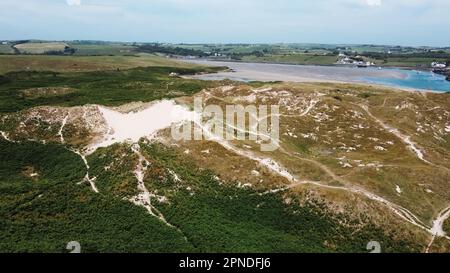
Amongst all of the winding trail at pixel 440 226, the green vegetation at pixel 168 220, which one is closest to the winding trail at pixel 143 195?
the green vegetation at pixel 168 220

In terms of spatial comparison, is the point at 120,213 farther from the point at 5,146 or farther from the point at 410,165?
the point at 410,165

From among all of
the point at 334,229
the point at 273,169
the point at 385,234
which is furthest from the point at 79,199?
the point at 385,234

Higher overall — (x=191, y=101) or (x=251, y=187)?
(x=191, y=101)

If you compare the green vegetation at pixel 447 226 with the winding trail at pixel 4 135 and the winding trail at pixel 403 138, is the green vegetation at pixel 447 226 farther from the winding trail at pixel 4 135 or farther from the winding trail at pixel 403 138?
the winding trail at pixel 4 135

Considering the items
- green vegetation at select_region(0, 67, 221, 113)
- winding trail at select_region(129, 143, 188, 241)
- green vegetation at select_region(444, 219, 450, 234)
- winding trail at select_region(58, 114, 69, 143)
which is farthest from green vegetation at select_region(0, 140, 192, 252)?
green vegetation at select_region(0, 67, 221, 113)

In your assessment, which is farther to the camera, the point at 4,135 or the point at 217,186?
the point at 4,135

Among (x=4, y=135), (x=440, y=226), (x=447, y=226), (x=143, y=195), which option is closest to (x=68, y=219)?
(x=143, y=195)

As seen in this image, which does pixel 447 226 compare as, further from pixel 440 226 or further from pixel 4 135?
pixel 4 135

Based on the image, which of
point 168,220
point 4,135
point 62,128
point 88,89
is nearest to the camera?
point 168,220

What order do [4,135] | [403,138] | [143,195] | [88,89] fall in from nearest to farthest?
[143,195] → [4,135] → [403,138] → [88,89]
